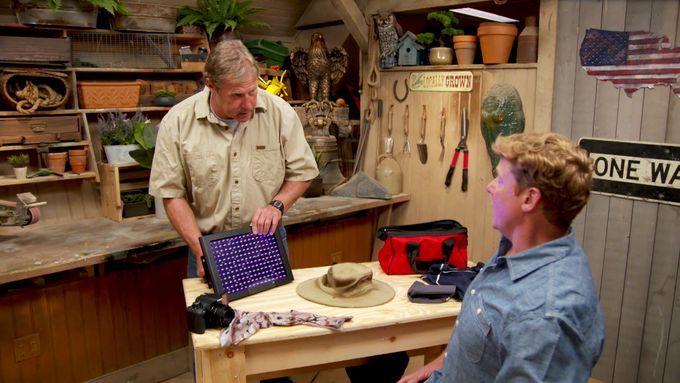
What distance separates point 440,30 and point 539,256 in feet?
8.35

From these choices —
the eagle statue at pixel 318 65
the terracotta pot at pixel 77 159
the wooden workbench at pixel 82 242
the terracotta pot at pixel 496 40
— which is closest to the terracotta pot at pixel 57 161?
the terracotta pot at pixel 77 159

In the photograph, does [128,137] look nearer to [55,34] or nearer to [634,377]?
[55,34]

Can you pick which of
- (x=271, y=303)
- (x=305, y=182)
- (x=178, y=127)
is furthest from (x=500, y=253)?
(x=178, y=127)

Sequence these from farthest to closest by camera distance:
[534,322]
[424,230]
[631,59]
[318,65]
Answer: [318,65], [631,59], [424,230], [534,322]

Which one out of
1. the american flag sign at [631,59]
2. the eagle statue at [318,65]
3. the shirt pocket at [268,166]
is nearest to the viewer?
the shirt pocket at [268,166]

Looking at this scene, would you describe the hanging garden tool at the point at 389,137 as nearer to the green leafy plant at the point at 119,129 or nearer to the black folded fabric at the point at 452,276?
the green leafy plant at the point at 119,129

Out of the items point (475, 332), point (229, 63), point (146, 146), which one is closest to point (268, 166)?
point (229, 63)

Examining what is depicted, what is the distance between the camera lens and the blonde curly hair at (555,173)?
115cm

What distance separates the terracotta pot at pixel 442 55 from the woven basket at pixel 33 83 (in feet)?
6.59

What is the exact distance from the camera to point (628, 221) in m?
2.70

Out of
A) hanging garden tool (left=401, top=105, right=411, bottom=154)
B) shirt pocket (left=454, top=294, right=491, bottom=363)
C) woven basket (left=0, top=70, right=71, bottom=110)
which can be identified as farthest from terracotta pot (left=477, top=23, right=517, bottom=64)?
woven basket (left=0, top=70, right=71, bottom=110)

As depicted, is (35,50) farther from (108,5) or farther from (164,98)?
(164,98)

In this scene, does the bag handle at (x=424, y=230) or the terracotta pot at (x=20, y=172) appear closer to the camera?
the bag handle at (x=424, y=230)

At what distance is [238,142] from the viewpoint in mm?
2195
